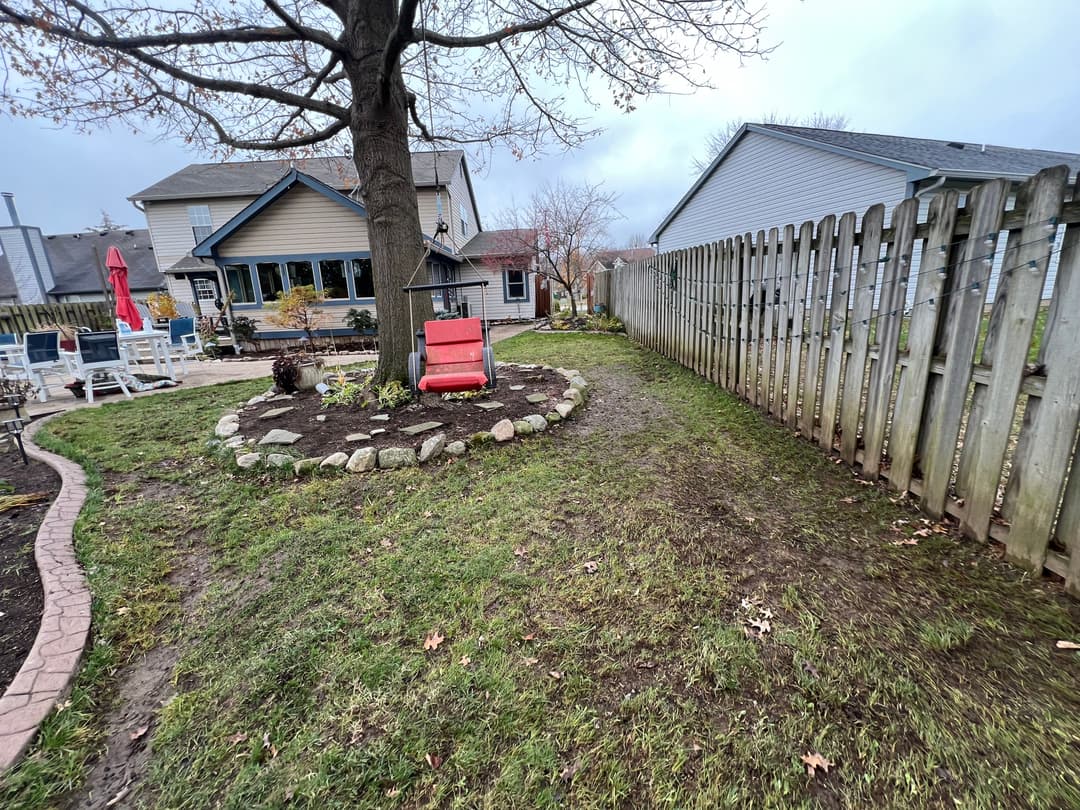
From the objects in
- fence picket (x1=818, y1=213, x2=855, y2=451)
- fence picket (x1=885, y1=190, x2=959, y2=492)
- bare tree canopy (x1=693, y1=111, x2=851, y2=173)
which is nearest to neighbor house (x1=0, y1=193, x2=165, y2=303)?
fence picket (x1=818, y1=213, x2=855, y2=451)

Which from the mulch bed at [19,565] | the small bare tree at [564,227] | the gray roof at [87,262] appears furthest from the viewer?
the gray roof at [87,262]

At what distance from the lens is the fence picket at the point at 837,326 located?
10.5 feet

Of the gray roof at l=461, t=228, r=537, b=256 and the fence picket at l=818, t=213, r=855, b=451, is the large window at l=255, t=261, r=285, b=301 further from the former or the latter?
the fence picket at l=818, t=213, r=855, b=451

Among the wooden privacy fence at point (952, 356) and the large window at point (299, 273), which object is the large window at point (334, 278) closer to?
the large window at point (299, 273)

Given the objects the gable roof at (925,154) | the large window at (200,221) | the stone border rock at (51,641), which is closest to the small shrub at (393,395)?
the stone border rock at (51,641)

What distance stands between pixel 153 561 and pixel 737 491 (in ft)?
12.2

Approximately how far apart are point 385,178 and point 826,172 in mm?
12280

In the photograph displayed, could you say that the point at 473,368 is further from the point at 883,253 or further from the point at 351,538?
the point at 883,253

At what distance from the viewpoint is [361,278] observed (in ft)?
46.1

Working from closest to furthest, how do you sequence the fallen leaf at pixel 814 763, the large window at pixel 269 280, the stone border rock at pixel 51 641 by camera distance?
the fallen leaf at pixel 814 763 → the stone border rock at pixel 51 641 → the large window at pixel 269 280

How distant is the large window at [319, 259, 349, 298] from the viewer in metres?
13.8

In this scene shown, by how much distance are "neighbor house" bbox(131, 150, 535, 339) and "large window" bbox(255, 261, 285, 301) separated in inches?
1.1

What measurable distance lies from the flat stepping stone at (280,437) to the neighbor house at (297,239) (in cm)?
731

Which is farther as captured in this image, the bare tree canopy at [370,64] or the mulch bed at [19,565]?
the bare tree canopy at [370,64]
